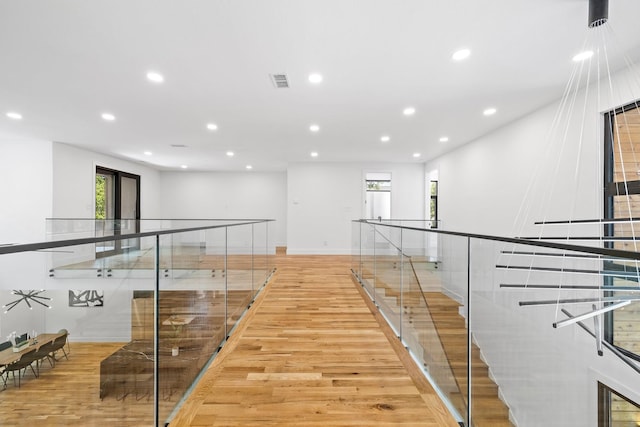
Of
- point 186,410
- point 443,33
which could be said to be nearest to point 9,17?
point 186,410

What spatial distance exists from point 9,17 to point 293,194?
Result: 6534mm

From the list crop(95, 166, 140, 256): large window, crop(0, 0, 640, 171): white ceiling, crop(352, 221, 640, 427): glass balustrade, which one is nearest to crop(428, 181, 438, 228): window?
crop(0, 0, 640, 171): white ceiling

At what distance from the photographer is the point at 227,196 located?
10656mm

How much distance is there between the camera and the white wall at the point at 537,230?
2.32m

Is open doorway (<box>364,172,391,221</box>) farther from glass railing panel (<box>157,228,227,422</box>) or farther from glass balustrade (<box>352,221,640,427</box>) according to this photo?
glass railing panel (<box>157,228,227,422</box>)

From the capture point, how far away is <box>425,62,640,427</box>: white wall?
232 cm

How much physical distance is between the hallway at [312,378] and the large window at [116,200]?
4.51 m

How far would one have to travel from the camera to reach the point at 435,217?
8.34 metres

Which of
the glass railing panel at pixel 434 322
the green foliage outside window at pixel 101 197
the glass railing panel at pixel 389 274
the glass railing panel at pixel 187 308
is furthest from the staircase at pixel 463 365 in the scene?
the green foliage outside window at pixel 101 197

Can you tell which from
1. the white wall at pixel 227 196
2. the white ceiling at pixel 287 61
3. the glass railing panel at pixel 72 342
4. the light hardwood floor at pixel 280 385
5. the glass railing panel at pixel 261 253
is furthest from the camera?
the white wall at pixel 227 196

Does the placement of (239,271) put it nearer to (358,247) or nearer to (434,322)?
(434,322)

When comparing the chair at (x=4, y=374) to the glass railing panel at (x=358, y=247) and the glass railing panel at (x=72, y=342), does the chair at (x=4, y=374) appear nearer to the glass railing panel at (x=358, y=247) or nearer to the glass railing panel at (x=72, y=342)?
the glass railing panel at (x=72, y=342)

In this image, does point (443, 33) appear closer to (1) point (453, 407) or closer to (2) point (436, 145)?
(1) point (453, 407)

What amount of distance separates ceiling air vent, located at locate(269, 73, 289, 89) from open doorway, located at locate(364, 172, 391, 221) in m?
5.56
